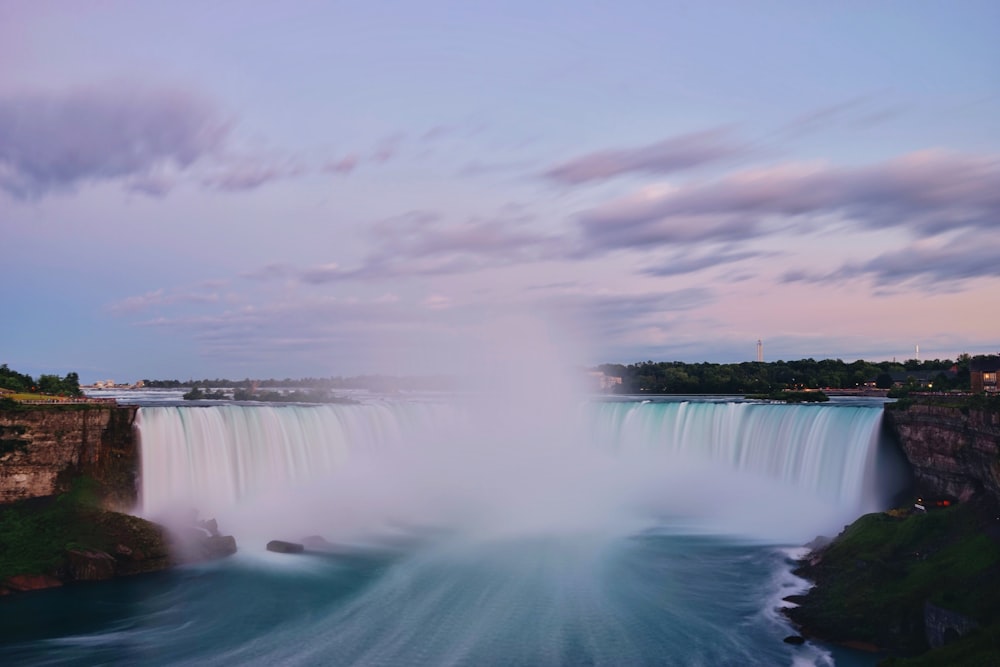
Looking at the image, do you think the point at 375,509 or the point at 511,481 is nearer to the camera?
the point at 375,509

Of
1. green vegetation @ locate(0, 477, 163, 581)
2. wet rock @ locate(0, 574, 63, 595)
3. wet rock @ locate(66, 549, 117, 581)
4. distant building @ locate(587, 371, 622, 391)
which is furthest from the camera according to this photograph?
distant building @ locate(587, 371, 622, 391)

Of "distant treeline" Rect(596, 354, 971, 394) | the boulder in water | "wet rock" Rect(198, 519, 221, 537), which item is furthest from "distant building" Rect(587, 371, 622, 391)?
"wet rock" Rect(198, 519, 221, 537)

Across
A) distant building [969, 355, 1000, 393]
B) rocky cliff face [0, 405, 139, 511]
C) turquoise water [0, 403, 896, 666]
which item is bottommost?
turquoise water [0, 403, 896, 666]

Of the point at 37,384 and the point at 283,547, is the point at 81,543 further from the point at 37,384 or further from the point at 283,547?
the point at 37,384

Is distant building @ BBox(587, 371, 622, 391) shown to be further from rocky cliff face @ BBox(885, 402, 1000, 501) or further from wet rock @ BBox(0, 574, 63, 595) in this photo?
wet rock @ BBox(0, 574, 63, 595)

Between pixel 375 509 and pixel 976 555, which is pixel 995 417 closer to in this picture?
pixel 976 555

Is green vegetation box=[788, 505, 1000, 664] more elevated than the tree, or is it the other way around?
the tree

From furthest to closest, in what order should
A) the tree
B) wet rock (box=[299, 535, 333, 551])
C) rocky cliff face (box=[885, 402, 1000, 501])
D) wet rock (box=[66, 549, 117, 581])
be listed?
the tree, wet rock (box=[299, 535, 333, 551]), wet rock (box=[66, 549, 117, 581]), rocky cliff face (box=[885, 402, 1000, 501])

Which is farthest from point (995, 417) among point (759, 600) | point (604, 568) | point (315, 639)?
point (315, 639)
